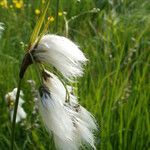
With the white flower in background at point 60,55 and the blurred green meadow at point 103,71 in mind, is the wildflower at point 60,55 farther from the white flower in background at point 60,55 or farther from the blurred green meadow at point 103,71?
the blurred green meadow at point 103,71

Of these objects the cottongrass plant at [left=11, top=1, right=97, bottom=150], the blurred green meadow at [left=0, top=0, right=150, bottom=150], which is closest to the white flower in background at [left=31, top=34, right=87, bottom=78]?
the cottongrass plant at [left=11, top=1, right=97, bottom=150]

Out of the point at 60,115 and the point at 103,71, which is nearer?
the point at 60,115

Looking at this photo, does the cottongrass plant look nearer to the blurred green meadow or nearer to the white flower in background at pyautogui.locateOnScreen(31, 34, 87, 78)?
the white flower in background at pyautogui.locateOnScreen(31, 34, 87, 78)

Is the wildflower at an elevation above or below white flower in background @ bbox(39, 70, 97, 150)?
above

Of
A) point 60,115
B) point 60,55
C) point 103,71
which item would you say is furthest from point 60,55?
point 103,71

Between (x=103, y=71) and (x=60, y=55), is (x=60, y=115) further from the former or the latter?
(x=103, y=71)

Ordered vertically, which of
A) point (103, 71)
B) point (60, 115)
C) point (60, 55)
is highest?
point (60, 55)

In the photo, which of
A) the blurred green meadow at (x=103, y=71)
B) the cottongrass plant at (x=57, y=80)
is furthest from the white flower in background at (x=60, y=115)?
the blurred green meadow at (x=103, y=71)
